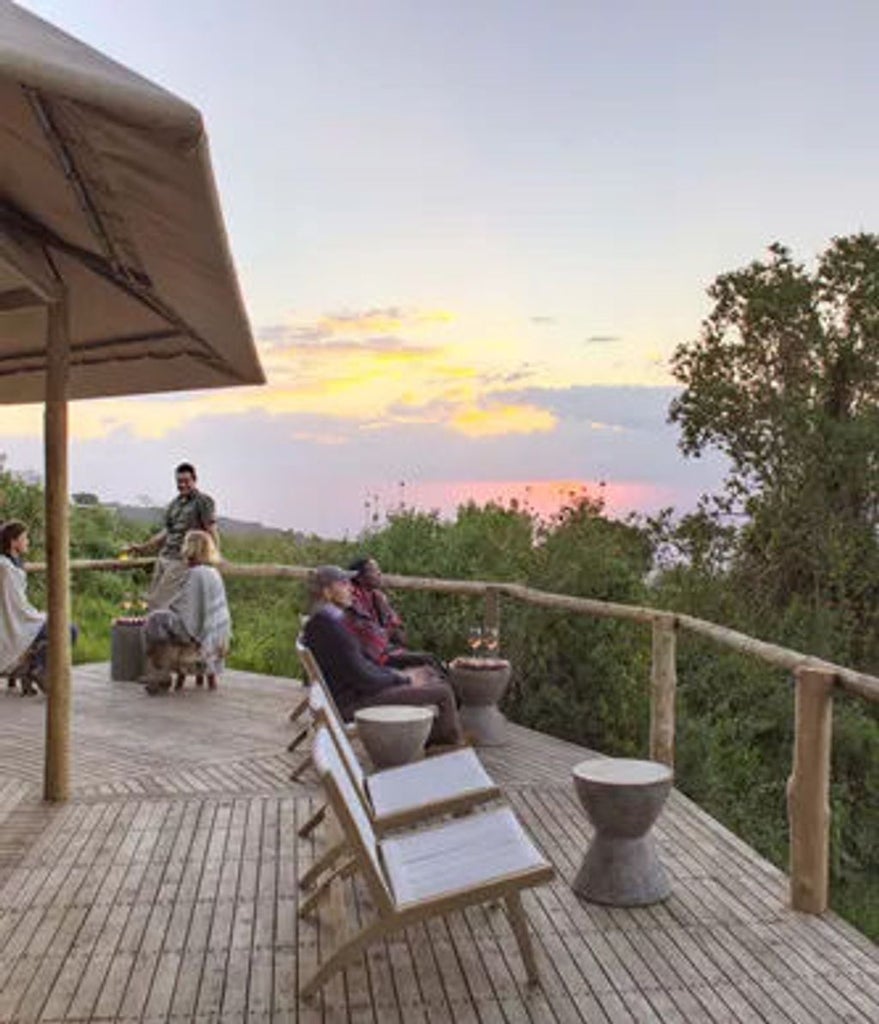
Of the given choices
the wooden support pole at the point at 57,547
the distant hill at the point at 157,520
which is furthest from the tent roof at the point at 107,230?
the distant hill at the point at 157,520

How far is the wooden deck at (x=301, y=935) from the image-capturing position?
362 centimetres

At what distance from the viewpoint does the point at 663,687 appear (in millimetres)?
6262

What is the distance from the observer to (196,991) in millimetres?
3711

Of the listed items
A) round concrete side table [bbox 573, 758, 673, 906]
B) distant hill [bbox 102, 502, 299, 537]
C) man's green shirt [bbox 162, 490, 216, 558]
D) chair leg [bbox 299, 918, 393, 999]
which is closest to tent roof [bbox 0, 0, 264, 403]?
man's green shirt [bbox 162, 490, 216, 558]

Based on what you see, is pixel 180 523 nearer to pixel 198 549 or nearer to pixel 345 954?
pixel 198 549

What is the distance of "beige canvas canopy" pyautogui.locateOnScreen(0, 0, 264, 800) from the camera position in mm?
3236

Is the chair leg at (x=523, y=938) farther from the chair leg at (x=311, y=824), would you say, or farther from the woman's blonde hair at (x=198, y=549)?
the woman's blonde hair at (x=198, y=549)

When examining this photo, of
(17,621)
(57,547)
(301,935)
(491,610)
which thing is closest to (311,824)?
(301,935)

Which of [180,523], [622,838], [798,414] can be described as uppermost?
[798,414]

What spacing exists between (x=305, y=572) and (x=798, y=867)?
17.6ft

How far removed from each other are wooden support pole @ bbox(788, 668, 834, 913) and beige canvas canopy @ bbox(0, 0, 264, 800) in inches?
104

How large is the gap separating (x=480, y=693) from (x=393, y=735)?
67.8 inches

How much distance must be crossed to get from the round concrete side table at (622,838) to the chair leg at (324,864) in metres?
0.96

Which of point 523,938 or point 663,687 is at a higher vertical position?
point 663,687
